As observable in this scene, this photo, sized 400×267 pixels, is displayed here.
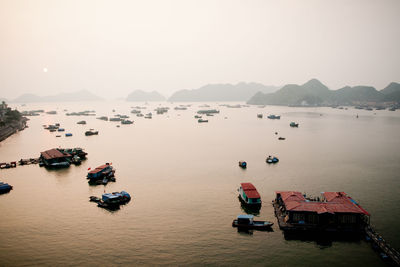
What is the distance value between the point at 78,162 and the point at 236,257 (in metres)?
57.3

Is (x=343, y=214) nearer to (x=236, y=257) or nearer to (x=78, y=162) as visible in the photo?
(x=236, y=257)

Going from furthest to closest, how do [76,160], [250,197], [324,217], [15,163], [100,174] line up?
[76,160], [15,163], [100,174], [250,197], [324,217]

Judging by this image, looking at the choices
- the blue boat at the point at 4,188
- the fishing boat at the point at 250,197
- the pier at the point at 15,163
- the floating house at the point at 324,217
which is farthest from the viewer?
the pier at the point at 15,163

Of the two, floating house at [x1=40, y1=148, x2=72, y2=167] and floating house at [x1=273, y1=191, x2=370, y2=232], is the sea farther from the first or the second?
floating house at [x1=40, y1=148, x2=72, y2=167]

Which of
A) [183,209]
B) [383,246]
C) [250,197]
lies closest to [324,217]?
[383,246]

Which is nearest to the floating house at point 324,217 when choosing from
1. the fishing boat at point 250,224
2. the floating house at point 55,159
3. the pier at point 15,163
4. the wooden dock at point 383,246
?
the wooden dock at point 383,246

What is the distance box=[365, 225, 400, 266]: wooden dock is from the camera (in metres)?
27.7

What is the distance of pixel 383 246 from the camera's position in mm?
29500

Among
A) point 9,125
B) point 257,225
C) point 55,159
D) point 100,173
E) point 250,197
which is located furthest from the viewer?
point 9,125

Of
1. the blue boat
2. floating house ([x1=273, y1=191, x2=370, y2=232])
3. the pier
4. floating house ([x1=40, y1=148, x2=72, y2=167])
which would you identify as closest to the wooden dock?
floating house ([x1=273, y1=191, x2=370, y2=232])

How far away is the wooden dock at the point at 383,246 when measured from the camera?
2770 centimetres

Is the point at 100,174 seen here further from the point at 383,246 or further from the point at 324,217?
the point at 383,246

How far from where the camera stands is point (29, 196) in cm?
4809

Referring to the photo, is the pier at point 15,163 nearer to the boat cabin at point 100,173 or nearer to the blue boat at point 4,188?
the blue boat at point 4,188
